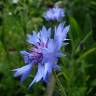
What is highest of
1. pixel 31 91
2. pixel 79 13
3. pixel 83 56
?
pixel 79 13

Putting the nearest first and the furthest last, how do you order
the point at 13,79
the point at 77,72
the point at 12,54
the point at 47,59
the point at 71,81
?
the point at 47,59, the point at 71,81, the point at 77,72, the point at 13,79, the point at 12,54

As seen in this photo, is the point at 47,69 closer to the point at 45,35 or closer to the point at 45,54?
the point at 45,54

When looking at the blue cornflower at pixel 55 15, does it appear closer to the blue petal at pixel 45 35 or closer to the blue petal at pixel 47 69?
the blue petal at pixel 45 35

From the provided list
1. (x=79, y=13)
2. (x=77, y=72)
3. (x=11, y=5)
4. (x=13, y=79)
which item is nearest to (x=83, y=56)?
(x=77, y=72)

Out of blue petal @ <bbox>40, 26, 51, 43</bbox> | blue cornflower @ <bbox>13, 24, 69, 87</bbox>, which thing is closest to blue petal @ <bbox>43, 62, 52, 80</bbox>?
blue cornflower @ <bbox>13, 24, 69, 87</bbox>

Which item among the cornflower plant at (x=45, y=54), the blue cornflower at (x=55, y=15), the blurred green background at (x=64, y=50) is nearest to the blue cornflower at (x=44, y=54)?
the cornflower plant at (x=45, y=54)

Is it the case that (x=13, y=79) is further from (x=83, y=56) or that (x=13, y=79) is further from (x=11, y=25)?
(x=11, y=25)

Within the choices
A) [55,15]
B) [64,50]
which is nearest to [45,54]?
[64,50]
